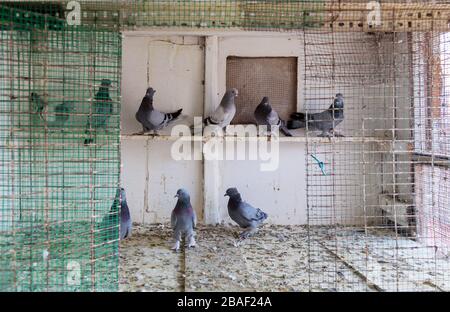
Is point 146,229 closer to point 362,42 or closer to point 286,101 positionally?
point 286,101

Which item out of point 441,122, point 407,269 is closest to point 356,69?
point 441,122

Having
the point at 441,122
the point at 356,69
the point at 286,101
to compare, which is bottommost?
the point at 441,122

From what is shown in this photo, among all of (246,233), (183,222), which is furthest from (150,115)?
(246,233)

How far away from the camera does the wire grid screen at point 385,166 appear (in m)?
2.46

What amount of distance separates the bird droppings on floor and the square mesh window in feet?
3.78

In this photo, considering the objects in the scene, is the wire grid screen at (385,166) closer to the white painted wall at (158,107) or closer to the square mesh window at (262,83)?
the square mesh window at (262,83)

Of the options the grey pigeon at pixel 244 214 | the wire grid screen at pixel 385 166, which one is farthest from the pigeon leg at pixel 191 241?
the wire grid screen at pixel 385 166

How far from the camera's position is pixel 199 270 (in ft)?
8.27

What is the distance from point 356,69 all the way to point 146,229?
239 cm

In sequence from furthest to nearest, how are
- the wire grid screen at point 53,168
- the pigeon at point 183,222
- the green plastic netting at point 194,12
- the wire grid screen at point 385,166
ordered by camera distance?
the pigeon at point 183,222 < the green plastic netting at point 194,12 < the wire grid screen at point 385,166 < the wire grid screen at point 53,168

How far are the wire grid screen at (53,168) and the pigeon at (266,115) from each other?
1.23 m

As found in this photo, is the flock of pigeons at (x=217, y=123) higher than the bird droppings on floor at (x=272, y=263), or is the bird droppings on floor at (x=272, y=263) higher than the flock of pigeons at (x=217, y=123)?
the flock of pigeons at (x=217, y=123)

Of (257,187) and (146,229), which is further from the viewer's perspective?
(257,187)

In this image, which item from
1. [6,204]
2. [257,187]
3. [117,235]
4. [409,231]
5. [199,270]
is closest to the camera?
[117,235]
